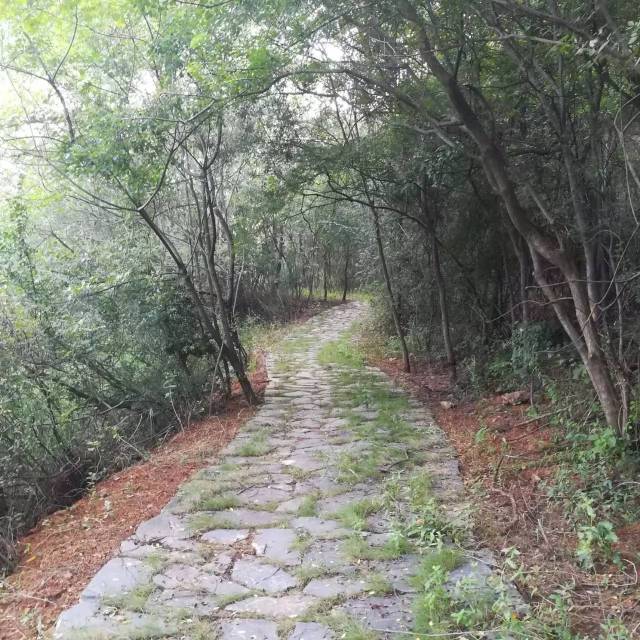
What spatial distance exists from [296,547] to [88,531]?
161 centimetres

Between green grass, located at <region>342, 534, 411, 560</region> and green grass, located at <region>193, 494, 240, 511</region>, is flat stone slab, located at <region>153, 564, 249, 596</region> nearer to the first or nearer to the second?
green grass, located at <region>342, 534, 411, 560</region>

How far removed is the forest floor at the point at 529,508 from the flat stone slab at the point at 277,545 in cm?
113

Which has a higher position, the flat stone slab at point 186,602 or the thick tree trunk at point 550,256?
the thick tree trunk at point 550,256

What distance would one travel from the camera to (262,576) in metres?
3.07

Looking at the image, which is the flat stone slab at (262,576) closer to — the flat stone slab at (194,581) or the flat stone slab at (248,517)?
the flat stone slab at (194,581)

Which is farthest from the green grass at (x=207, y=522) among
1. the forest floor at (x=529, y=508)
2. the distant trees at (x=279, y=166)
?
the distant trees at (x=279, y=166)

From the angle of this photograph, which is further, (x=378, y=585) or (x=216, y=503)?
(x=216, y=503)

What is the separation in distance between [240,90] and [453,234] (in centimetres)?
411

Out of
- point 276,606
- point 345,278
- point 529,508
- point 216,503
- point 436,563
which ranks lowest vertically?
point 529,508

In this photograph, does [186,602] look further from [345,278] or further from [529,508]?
[345,278]

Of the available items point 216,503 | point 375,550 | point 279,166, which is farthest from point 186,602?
point 279,166

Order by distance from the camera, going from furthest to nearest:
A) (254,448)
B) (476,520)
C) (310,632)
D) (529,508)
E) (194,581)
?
(254,448) → (529,508) → (476,520) → (194,581) → (310,632)

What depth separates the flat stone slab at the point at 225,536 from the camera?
3.53 m

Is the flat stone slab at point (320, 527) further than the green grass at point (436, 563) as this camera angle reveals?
Yes
